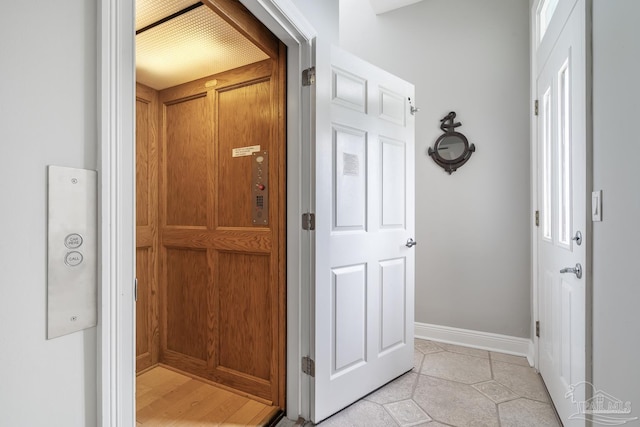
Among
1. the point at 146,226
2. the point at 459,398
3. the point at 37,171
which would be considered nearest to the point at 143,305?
the point at 146,226

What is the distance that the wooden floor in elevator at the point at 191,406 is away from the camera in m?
1.72

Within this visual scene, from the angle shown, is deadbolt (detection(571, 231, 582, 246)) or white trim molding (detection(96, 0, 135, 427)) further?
deadbolt (detection(571, 231, 582, 246))

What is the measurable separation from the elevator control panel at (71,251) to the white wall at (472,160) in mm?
2669

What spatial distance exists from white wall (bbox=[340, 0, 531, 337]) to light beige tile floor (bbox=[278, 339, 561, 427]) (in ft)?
1.43

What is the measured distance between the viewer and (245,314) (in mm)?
1959

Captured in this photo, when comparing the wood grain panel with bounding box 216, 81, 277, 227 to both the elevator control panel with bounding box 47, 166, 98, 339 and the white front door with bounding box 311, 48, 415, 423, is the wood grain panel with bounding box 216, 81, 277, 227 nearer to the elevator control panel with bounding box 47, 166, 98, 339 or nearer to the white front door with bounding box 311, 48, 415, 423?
the white front door with bounding box 311, 48, 415, 423

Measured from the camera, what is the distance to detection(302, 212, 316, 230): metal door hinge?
5.48 ft

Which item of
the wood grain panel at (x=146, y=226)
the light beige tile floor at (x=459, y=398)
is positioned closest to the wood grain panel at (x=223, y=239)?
the wood grain panel at (x=146, y=226)

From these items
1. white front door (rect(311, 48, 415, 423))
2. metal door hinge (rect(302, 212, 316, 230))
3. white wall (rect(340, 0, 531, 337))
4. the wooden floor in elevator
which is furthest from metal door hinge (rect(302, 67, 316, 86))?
the wooden floor in elevator

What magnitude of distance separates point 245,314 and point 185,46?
63.9 inches

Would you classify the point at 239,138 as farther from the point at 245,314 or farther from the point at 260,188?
the point at 245,314
